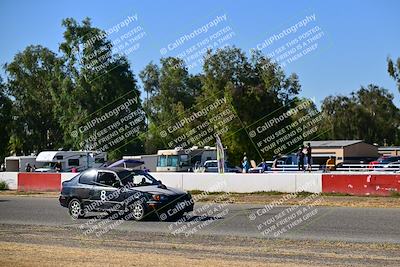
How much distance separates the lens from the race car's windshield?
57.2 feet

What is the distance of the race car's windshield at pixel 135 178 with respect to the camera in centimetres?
1742

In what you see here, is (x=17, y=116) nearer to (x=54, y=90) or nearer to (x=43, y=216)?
(x=54, y=90)

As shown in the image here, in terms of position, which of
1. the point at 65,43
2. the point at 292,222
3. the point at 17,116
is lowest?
the point at 292,222

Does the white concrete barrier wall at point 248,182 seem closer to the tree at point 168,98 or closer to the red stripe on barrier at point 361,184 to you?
the red stripe on barrier at point 361,184

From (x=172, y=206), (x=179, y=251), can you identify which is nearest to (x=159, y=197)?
(x=172, y=206)

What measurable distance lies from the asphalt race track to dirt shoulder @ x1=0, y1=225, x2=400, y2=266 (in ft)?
3.26

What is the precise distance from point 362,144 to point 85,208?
47.2 m

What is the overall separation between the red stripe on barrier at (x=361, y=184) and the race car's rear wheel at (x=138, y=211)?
9.69m

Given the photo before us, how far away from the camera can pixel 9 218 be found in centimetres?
1809

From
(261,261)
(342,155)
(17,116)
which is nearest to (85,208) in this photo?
(261,261)

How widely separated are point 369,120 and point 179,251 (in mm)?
79049

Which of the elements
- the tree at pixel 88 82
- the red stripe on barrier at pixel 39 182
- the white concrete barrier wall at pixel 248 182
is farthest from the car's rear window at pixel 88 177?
the tree at pixel 88 82

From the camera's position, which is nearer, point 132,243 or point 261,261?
point 261,261

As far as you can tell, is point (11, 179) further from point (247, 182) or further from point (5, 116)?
point (5, 116)
